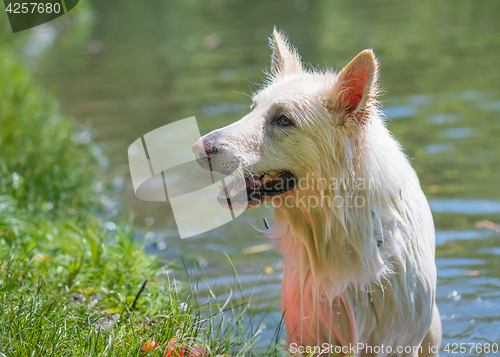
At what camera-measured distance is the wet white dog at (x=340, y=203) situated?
2.97m

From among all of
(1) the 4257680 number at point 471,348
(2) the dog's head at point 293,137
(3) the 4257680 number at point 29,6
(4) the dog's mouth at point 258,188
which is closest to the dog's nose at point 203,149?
(2) the dog's head at point 293,137

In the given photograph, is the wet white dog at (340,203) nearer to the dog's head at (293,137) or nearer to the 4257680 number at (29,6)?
the dog's head at (293,137)

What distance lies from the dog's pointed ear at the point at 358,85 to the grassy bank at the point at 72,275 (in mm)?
1355

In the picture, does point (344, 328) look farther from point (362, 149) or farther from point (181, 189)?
point (181, 189)

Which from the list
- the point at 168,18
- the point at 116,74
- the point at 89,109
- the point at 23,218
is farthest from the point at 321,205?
the point at 168,18

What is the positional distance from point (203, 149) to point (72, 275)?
1.67 meters

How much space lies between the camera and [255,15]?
19.7m

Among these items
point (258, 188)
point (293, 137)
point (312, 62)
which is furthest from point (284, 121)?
point (312, 62)

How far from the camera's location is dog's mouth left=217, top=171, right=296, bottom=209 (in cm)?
305

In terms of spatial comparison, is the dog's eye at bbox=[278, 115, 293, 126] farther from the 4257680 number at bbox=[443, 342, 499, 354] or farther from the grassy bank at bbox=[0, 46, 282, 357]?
the 4257680 number at bbox=[443, 342, 499, 354]

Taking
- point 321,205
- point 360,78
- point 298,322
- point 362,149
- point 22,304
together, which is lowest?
point 298,322

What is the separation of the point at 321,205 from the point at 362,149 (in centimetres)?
39

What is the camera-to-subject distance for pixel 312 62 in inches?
460

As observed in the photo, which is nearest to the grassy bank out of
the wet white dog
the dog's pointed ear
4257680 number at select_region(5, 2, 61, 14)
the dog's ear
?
the wet white dog
